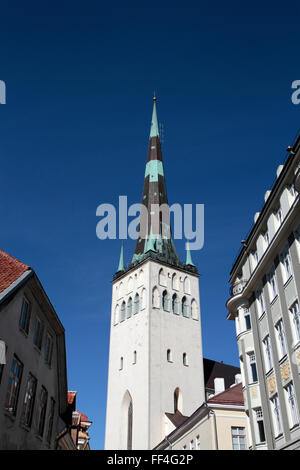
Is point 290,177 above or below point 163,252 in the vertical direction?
below

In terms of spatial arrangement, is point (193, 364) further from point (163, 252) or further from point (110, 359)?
point (163, 252)

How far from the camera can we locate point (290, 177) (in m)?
22.2

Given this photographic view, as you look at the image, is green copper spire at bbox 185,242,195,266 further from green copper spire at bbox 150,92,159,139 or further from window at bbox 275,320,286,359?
window at bbox 275,320,286,359

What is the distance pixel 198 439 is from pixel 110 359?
28.7 metres

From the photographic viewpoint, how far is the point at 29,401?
64.7 feet

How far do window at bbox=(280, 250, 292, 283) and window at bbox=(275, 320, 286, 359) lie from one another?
2.12 metres

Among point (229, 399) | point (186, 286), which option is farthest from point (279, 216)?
point (186, 286)

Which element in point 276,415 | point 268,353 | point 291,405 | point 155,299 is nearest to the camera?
point 291,405

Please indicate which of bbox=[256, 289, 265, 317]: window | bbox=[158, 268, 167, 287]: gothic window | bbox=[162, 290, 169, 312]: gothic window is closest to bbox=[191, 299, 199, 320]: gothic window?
bbox=[162, 290, 169, 312]: gothic window

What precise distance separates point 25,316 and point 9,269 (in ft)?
6.43

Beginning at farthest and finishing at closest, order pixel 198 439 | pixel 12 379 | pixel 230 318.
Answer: pixel 198 439
pixel 230 318
pixel 12 379

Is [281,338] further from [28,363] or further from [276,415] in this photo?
[28,363]
